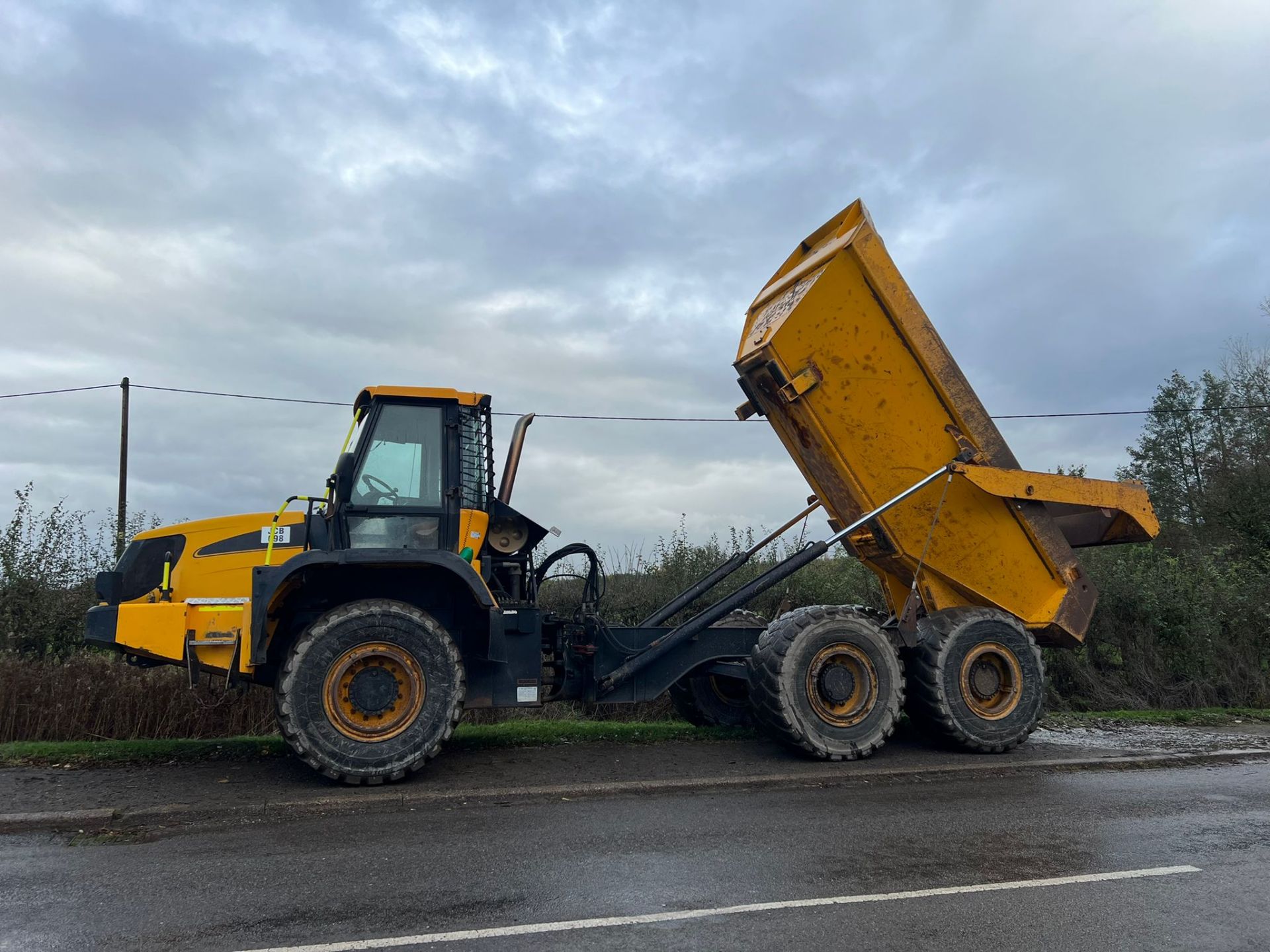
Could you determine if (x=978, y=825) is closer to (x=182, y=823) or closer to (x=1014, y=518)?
(x=1014, y=518)

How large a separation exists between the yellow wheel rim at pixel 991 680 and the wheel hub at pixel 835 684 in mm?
1130

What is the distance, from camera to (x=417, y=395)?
25.8 feet

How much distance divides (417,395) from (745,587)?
343cm

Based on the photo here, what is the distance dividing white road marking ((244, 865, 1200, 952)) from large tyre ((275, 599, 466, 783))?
3.00 meters

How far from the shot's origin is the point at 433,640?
23.5 ft

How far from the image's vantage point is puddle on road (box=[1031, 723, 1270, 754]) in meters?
9.19

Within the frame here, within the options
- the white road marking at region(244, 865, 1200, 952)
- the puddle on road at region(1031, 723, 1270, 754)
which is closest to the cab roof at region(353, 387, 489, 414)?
the white road marking at region(244, 865, 1200, 952)

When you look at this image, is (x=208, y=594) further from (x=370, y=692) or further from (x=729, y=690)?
(x=729, y=690)

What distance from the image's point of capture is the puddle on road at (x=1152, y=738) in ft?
30.1

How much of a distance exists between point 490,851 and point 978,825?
311 centimetres

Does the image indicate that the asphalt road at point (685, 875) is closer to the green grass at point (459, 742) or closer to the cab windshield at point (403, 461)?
the green grass at point (459, 742)

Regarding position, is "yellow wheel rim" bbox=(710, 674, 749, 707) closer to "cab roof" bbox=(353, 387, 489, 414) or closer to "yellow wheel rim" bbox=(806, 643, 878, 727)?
"yellow wheel rim" bbox=(806, 643, 878, 727)

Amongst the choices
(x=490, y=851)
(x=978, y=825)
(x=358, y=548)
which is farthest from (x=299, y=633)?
(x=978, y=825)

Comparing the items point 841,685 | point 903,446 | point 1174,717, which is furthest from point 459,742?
point 1174,717
